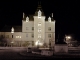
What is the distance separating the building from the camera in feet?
192

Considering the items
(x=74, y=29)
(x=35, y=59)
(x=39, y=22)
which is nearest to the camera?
(x=35, y=59)

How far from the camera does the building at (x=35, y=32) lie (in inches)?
2302

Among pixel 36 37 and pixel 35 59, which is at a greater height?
pixel 36 37

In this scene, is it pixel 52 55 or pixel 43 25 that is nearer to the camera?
pixel 52 55

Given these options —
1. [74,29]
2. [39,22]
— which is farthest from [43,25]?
Result: [74,29]

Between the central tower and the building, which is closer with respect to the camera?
the central tower

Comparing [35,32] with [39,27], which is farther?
[39,27]

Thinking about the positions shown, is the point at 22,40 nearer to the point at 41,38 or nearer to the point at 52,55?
the point at 41,38

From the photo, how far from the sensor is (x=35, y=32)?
193 feet

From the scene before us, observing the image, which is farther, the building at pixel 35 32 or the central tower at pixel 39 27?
the building at pixel 35 32

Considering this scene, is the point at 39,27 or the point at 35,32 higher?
the point at 39,27

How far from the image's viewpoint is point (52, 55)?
3562cm

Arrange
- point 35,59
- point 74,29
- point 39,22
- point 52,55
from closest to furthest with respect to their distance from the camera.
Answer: point 35,59 < point 52,55 < point 39,22 < point 74,29

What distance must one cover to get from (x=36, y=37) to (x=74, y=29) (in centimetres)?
1907
